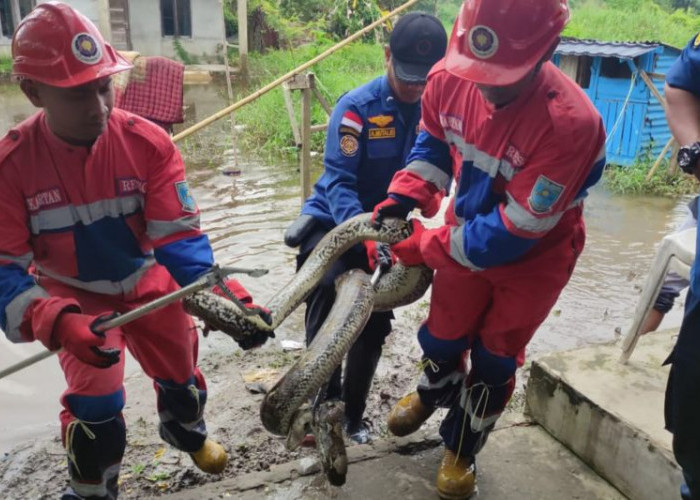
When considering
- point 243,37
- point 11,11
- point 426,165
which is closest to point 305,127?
point 426,165

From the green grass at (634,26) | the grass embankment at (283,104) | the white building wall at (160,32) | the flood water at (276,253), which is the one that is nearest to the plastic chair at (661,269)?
the flood water at (276,253)

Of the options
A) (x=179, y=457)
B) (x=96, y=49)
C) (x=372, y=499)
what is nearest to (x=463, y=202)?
(x=372, y=499)

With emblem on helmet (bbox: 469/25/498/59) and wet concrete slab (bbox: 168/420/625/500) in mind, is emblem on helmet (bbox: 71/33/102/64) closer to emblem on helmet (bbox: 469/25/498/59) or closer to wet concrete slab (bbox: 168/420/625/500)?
emblem on helmet (bbox: 469/25/498/59)

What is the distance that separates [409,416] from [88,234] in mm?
1790

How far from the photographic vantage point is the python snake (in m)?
2.58

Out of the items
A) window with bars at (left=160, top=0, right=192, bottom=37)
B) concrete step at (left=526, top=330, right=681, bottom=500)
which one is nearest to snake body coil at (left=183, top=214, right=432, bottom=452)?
concrete step at (left=526, top=330, right=681, bottom=500)

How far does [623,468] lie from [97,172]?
107 inches

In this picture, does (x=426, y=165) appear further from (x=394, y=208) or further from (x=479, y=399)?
(x=479, y=399)

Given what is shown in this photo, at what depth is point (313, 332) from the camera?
11.2ft

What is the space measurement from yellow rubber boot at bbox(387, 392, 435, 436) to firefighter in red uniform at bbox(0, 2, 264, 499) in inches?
42.4

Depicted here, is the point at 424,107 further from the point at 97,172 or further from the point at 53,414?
the point at 53,414

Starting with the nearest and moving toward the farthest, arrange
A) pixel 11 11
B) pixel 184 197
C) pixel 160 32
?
pixel 184 197
pixel 11 11
pixel 160 32

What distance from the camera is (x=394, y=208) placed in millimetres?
2949

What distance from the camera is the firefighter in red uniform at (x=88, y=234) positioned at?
7.50 feet
